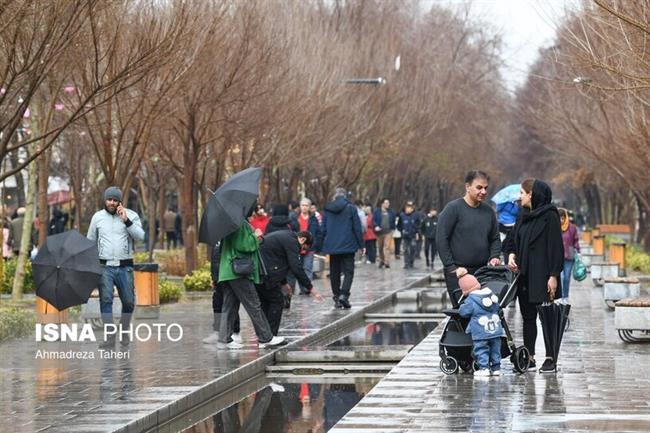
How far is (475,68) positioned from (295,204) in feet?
138

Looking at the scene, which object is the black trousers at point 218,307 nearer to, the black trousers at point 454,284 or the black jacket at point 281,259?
the black jacket at point 281,259

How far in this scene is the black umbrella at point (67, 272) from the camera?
15.9 meters

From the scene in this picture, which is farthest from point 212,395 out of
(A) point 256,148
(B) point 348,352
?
(A) point 256,148

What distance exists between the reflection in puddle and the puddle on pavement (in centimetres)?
342

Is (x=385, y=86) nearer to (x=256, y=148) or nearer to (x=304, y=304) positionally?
(x=256, y=148)

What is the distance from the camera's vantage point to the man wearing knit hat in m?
16.3

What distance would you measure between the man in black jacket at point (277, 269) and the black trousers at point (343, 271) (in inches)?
245

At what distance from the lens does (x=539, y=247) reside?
44.5ft

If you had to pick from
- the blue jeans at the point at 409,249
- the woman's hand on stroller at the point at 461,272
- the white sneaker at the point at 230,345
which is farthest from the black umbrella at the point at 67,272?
the blue jeans at the point at 409,249

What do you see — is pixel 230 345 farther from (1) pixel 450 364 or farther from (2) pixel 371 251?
(2) pixel 371 251

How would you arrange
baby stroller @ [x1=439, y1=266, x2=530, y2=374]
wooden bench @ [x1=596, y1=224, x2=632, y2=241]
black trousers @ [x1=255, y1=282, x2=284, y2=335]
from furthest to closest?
wooden bench @ [x1=596, y1=224, x2=632, y2=241] < black trousers @ [x1=255, y1=282, x2=284, y2=335] < baby stroller @ [x1=439, y1=266, x2=530, y2=374]

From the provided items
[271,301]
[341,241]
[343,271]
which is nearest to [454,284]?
[271,301]

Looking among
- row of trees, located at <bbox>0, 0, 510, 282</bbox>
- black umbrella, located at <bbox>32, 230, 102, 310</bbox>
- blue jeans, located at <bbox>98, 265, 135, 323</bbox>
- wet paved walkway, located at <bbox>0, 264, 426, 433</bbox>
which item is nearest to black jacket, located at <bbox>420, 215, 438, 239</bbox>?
row of trees, located at <bbox>0, 0, 510, 282</bbox>

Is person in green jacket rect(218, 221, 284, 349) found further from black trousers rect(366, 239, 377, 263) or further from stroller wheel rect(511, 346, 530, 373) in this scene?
black trousers rect(366, 239, 377, 263)
